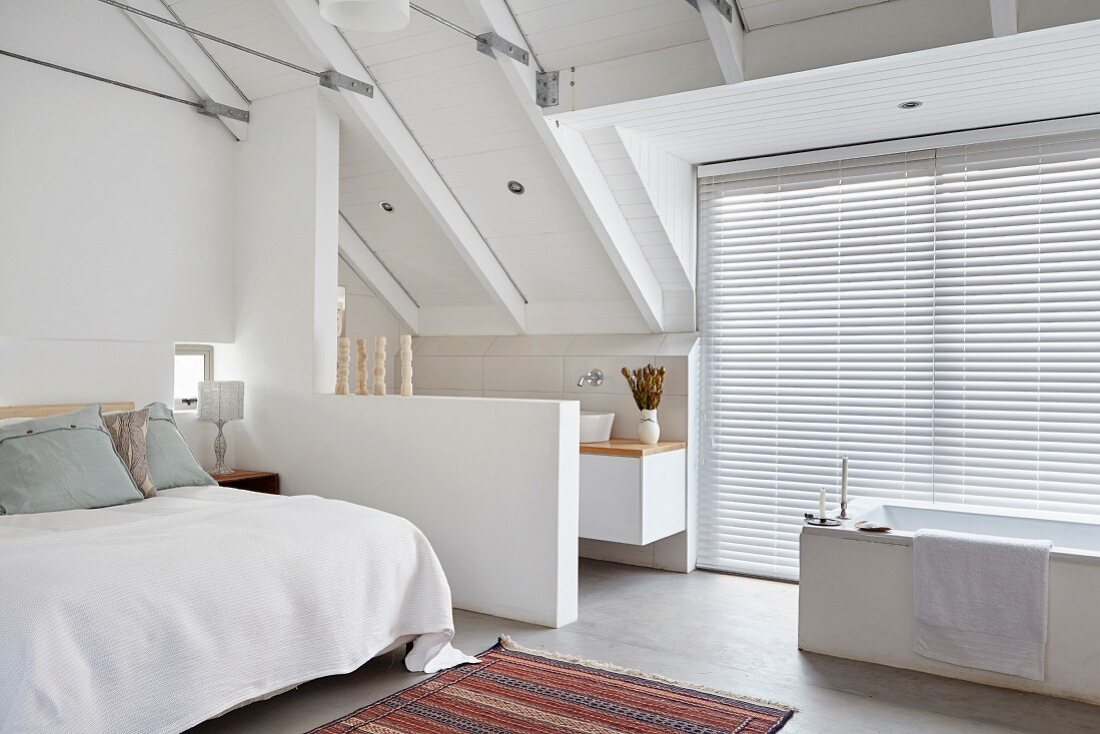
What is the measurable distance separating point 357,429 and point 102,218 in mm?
1732

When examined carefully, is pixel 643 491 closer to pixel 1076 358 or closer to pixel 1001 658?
pixel 1001 658

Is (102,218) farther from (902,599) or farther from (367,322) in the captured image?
(902,599)

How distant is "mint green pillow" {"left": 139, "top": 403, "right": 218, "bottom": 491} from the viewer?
164 inches

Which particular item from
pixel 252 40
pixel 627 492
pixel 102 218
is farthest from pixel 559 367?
pixel 102 218

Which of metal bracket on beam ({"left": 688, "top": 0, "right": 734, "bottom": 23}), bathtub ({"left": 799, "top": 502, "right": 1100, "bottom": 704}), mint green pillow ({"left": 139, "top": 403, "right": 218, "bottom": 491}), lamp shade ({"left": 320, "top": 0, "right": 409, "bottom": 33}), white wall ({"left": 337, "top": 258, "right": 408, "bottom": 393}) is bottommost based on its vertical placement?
bathtub ({"left": 799, "top": 502, "right": 1100, "bottom": 704})

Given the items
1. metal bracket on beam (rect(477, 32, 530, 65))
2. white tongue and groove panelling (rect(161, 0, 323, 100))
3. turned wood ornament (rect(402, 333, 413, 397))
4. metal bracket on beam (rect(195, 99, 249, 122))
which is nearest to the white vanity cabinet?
turned wood ornament (rect(402, 333, 413, 397))

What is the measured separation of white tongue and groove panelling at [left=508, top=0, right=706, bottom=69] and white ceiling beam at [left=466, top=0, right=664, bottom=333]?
0.10 m

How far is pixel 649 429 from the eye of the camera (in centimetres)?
525

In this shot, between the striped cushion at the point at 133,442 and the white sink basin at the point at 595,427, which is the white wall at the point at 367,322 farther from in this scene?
the striped cushion at the point at 133,442

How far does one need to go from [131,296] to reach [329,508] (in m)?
2.09

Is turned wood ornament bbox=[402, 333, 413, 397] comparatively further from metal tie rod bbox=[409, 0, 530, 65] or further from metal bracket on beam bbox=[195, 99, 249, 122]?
metal bracket on beam bbox=[195, 99, 249, 122]

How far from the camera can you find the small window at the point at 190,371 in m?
5.35

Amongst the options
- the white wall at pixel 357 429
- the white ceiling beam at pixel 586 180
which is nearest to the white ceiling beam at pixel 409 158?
the white wall at pixel 357 429

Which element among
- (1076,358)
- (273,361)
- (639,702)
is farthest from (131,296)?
(1076,358)
